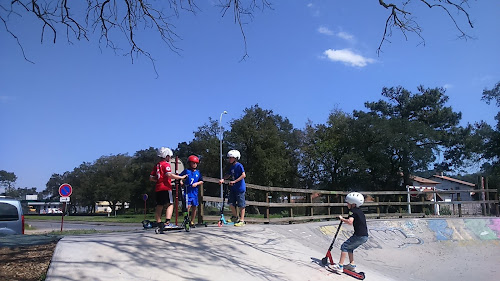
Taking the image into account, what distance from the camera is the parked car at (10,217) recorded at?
8.73 m

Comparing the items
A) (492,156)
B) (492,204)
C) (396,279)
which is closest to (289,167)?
(492,156)

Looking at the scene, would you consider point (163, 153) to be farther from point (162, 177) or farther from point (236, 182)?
point (236, 182)

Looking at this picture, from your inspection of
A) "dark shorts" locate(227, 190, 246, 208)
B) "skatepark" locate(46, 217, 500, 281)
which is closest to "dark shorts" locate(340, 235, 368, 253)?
"skatepark" locate(46, 217, 500, 281)

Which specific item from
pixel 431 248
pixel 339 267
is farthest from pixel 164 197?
pixel 431 248

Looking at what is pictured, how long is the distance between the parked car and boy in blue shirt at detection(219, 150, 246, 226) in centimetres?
477

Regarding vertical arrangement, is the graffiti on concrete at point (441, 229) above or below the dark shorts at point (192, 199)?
below

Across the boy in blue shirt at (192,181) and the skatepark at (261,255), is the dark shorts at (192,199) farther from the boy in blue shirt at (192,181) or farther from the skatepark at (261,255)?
the skatepark at (261,255)

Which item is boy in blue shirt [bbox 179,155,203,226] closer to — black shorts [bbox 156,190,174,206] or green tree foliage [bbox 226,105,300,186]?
black shorts [bbox 156,190,174,206]

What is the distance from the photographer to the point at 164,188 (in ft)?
23.9

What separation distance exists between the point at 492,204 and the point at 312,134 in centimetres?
2668

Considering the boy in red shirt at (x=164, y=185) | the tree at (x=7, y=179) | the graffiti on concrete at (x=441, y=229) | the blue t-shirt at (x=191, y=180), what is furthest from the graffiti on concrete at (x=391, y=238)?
the tree at (x=7, y=179)

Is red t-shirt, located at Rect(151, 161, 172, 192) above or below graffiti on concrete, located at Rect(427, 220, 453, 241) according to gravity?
above

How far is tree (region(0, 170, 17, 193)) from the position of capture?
348ft

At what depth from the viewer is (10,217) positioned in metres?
8.82
